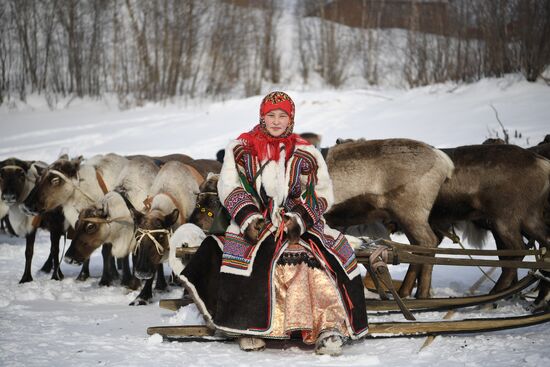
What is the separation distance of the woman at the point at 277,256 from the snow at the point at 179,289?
0.61 feet

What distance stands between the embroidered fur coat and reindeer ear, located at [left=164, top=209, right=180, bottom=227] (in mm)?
1548

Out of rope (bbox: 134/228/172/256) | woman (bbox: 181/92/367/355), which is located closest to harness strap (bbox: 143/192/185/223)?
rope (bbox: 134/228/172/256)

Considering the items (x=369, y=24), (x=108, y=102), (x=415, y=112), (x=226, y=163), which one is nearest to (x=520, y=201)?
(x=226, y=163)

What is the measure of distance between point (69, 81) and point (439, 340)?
22.6 metres

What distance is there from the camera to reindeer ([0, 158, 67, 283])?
758cm

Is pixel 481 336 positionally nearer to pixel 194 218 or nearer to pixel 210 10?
pixel 194 218

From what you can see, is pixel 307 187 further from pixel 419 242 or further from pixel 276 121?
pixel 419 242

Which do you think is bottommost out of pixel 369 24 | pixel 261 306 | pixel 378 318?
pixel 378 318

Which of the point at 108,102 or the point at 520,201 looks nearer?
the point at 520,201

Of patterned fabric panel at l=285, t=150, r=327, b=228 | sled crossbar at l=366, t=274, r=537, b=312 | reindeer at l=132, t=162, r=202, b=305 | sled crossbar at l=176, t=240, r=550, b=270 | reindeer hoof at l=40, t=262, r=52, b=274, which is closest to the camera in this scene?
patterned fabric panel at l=285, t=150, r=327, b=228

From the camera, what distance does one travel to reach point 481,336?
411 cm

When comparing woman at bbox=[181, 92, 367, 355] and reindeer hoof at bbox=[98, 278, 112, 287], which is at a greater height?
woman at bbox=[181, 92, 367, 355]

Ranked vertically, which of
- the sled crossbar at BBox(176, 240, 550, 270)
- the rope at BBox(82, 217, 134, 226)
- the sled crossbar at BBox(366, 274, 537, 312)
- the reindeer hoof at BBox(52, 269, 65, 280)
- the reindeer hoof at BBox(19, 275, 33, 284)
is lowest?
the reindeer hoof at BBox(52, 269, 65, 280)

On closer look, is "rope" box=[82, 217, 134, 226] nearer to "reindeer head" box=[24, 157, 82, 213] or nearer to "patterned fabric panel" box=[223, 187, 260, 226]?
"reindeer head" box=[24, 157, 82, 213]
